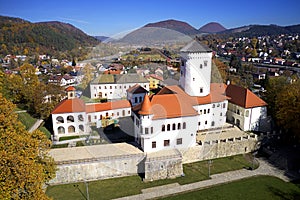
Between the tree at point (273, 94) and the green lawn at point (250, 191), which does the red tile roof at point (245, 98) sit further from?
the green lawn at point (250, 191)

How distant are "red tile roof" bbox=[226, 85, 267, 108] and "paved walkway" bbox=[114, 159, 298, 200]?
5.76 m

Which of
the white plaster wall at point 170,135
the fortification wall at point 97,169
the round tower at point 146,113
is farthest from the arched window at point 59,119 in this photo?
the round tower at point 146,113

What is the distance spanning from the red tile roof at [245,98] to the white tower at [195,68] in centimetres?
321

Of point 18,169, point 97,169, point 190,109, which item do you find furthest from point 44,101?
point 18,169

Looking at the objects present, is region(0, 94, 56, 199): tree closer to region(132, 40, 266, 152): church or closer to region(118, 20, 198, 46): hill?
region(132, 40, 266, 152): church

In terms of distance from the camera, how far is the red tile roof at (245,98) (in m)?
23.0

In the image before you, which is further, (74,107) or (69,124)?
(69,124)

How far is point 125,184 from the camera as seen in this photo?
1664cm

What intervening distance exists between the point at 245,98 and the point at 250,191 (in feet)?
32.8

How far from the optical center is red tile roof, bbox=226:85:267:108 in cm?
2302

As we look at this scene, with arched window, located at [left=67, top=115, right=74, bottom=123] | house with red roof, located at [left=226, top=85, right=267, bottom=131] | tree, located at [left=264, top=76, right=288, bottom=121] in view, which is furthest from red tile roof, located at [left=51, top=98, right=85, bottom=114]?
tree, located at [left=264, top=76, right=288, bottom=121]

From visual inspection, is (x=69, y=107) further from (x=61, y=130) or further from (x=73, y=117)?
(x=61, y=130)

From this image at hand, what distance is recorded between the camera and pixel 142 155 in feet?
57.6

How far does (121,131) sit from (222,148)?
32.9 feet
